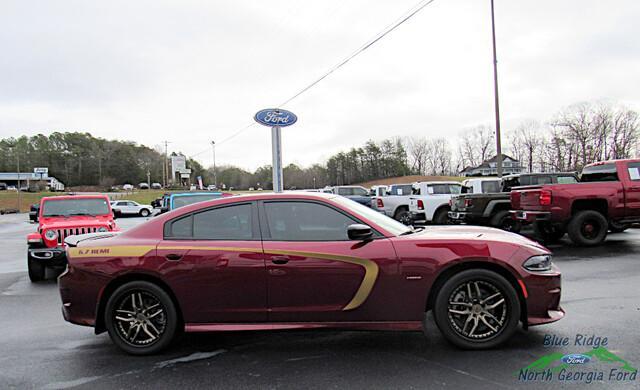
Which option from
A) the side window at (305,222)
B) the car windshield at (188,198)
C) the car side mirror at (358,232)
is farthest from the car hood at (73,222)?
the car side mirror at (358,232)

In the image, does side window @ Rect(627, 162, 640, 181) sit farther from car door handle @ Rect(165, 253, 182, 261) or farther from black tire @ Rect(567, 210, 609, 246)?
car door handle @ Rect(165, 253, 182, 261)

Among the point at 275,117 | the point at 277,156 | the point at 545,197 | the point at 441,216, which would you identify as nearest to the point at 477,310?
the point at 545,197

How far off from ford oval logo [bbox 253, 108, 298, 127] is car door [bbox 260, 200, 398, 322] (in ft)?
31.2

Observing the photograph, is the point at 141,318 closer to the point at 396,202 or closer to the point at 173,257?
the point at 173,257

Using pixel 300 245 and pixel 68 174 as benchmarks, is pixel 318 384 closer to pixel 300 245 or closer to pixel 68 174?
pixel 300 245

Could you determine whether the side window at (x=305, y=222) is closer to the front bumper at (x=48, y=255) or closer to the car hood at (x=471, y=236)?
the car hood at (x=471, y=236)

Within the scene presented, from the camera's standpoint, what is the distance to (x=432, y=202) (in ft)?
51.2

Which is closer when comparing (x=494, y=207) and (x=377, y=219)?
(x=377, y=219)

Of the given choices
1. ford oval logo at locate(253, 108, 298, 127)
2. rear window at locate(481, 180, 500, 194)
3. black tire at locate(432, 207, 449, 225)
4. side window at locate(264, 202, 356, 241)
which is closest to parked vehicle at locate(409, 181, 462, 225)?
black tire at locate(432, 207, 449, 225)

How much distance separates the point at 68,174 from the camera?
114438 millimetres

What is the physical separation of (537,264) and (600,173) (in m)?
8.04

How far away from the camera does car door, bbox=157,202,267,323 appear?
12.0 feet

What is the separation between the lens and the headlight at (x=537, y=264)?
11.8 feet

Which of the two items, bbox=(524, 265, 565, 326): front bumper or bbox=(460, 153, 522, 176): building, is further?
bbox=(460, 153, 522, 176): building
